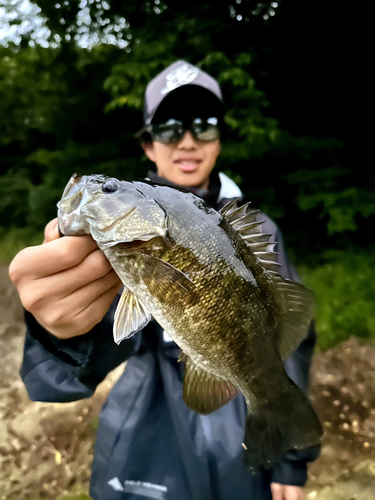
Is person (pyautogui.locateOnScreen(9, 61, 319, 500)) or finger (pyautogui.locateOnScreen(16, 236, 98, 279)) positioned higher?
finger (pyautogui.locateOnScreen(16, 236, 98, 279))

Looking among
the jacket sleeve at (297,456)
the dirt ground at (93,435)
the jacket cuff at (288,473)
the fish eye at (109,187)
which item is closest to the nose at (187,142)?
the jacket sleeve at (297,456)

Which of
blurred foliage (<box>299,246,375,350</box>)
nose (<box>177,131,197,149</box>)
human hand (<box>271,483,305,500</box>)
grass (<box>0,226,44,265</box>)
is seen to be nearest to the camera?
human hand (<box>271,483,305,500</box>)

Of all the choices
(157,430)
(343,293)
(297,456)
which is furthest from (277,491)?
(343,293)

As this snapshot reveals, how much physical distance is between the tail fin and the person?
286 mm

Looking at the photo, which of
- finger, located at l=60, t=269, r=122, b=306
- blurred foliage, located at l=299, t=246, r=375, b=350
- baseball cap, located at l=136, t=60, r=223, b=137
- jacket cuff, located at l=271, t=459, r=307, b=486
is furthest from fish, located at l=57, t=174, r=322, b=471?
blurred foliage, located at l=299, t=246, r=375, b=350

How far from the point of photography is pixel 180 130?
2.47 meters

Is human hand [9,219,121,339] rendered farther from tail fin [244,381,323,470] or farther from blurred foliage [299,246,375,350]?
blurred foliage [299,246,375,350]

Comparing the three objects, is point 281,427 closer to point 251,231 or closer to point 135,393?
point 251,231

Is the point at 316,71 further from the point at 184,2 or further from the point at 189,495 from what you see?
the point at 189,495

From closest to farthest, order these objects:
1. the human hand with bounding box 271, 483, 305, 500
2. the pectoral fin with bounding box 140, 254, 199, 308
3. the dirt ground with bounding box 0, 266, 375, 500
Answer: the pectoral fin with bounding box 140, 254, 199, 308, the human hand with bounding box 271, 483, 305, 500, the dirt ground with bounding box 0, 266, 375, 500

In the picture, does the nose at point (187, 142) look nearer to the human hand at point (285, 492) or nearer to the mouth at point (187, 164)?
the mouth at point (187, 164)

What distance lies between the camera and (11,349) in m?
4.63

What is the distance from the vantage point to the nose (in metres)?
2.45

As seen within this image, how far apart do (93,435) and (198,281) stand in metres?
2.81
